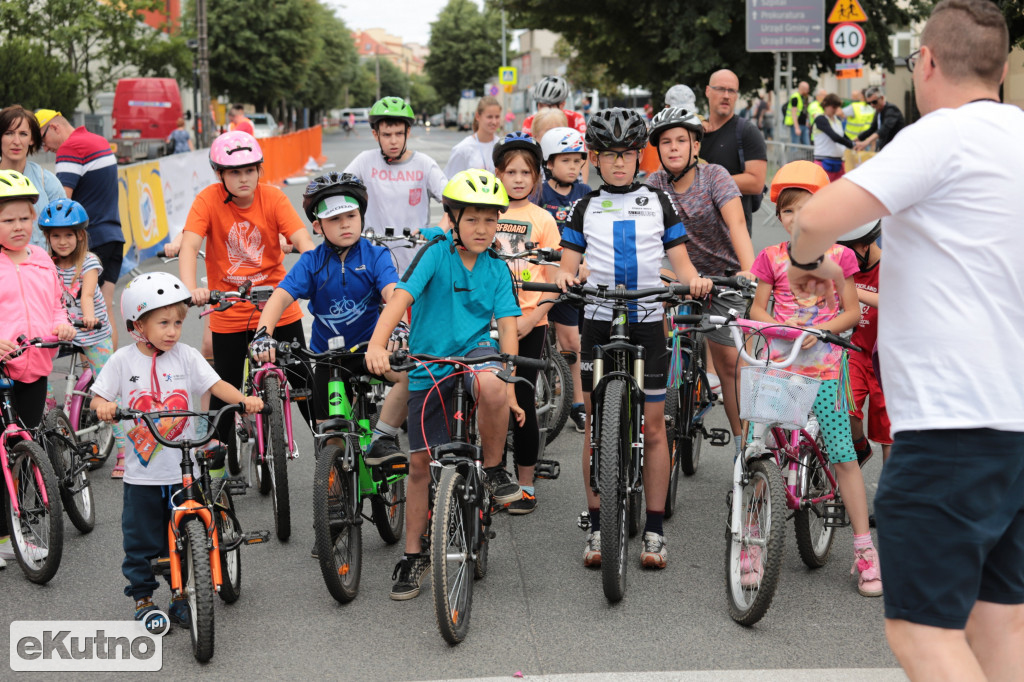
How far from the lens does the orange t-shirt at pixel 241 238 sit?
634cm

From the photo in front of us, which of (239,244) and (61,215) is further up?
(61,215)

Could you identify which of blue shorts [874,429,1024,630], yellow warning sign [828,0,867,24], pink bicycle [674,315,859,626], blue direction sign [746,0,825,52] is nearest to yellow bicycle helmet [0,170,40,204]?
pink bicycle [674,315,859,626]

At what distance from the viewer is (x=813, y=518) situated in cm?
553

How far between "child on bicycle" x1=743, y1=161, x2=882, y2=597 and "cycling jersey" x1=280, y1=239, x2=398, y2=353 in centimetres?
187

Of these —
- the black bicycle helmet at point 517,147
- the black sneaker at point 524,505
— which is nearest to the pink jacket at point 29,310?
the black sneaker at point 524,505

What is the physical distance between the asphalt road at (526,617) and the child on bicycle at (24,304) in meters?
0.78

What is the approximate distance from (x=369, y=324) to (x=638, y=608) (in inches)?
76.8

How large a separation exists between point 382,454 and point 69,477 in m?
1.86

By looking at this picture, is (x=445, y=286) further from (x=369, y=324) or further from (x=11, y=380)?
(x=11, y=380)

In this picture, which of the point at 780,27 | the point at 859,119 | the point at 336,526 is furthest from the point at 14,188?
the point at 780,27

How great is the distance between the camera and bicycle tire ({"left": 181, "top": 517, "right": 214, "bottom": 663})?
4.36 metres

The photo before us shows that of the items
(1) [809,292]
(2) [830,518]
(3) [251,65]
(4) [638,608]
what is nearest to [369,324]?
(4) [638,608]

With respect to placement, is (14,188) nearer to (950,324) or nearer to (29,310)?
(29,310)

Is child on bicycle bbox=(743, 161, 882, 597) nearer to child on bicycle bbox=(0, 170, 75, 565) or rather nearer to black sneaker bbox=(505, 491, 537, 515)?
black sneaker bbox=(505, 491, 537, 515)
